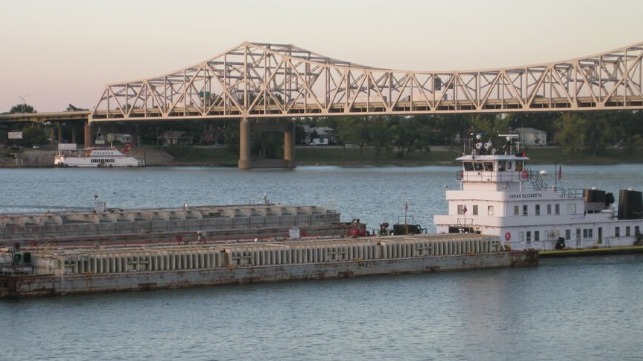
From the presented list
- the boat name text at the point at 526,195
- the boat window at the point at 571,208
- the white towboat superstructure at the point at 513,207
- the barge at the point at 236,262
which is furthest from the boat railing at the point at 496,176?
the boat window at the point at 571,208

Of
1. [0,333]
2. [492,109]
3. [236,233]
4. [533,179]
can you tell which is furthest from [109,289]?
[492,109]

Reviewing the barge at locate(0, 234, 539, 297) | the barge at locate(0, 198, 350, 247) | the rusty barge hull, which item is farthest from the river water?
the barge at locate(0, 198, 350, 247)

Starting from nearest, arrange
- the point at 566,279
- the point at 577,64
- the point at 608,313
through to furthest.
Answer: the point at 608,313 < the point at 566,279 < the point at 577,64

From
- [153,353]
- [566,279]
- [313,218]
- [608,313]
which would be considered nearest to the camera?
[153,353]

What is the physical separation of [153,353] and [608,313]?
1682cm

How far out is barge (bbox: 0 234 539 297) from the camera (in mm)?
49812

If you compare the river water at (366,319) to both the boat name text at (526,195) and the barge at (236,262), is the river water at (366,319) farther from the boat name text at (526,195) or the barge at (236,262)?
the boat name text at (526,195)

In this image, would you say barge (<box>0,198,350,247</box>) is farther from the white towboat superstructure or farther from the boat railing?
the boat railing

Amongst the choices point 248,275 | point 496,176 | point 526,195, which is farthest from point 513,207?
point 248,275

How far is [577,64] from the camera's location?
178 m

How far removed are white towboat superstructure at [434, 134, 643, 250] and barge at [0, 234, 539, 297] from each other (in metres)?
1.30

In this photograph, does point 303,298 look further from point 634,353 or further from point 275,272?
point 634,353

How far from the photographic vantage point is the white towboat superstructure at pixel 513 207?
200ft

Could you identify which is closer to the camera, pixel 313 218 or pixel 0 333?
pixel 0 333
